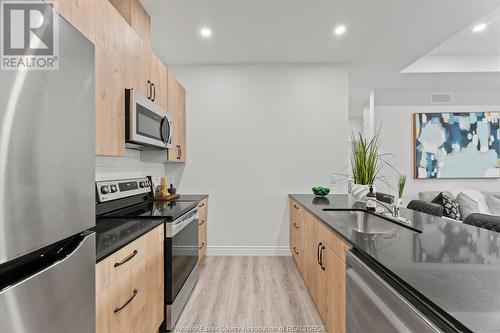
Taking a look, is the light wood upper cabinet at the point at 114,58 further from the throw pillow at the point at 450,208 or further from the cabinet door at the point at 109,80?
the throw pillow at the point at 450,208

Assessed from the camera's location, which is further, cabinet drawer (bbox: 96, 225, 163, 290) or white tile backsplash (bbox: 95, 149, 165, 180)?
white tile backsplash (bbox: 95, 149, 165, 180)

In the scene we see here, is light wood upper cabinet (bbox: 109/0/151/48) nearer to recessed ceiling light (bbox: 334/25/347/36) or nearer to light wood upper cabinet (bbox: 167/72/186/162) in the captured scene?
light wood upper cabinet (bbox: 167/72/186/162)

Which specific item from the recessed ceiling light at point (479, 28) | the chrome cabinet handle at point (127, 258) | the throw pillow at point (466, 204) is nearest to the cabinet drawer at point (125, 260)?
the chrome cabinet handle at point (127, 258)

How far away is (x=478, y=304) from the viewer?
0.62m

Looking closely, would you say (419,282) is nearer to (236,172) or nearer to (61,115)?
(61,115)

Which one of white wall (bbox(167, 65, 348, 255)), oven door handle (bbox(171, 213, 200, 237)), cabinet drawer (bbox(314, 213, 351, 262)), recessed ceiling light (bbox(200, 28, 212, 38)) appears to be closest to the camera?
cabinet drawer (bbox(314, 213, 351, 262))

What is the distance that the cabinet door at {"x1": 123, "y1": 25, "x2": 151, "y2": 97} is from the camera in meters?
1.85

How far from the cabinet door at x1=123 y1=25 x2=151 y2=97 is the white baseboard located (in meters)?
2.28

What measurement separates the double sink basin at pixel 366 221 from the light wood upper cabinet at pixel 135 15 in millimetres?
2313

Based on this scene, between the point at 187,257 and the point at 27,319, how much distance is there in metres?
1.65

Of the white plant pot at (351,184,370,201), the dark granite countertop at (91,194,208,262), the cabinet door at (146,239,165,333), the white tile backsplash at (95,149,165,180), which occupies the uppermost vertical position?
the white tile backsplash at (95,149,165,180)

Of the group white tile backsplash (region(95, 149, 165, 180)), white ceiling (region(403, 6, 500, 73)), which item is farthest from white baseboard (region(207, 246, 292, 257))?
white ceiling (region(403, 6, 500, 73))

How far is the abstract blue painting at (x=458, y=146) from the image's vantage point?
4418 millimetres

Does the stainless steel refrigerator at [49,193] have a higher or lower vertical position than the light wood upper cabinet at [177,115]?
lower
